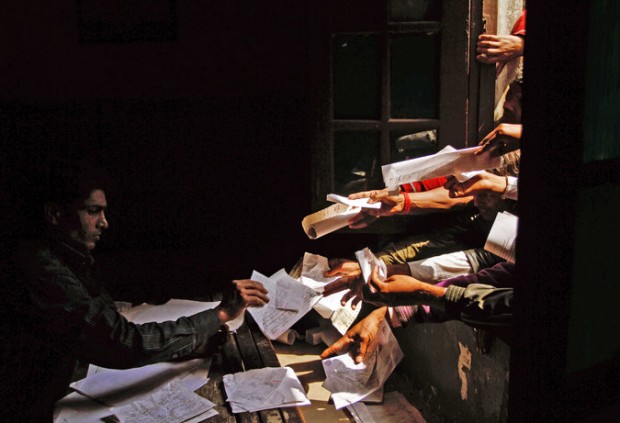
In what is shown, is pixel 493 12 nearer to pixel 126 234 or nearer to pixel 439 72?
pixel 439 72

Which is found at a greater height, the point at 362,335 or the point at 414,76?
the point at 414,76

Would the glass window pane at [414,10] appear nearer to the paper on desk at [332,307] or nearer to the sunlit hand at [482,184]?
the sunlit hand at [482,184]

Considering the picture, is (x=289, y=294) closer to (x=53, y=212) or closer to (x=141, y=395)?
(x=141, y=395)

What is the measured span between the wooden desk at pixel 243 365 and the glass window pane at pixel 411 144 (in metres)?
1.09

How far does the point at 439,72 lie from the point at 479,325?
1533 millimetres

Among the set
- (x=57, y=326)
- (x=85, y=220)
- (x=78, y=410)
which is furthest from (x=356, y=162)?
(x=78, y=410)

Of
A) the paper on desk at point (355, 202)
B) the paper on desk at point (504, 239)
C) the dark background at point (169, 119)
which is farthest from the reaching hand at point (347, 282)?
the dark background at point (169, 119)

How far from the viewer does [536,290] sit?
1160 mm

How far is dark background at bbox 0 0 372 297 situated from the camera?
3.78 metres

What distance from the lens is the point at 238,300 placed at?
247cm

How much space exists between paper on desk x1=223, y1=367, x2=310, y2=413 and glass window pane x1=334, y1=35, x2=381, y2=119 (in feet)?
4.56

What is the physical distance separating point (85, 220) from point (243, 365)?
83 centimetres

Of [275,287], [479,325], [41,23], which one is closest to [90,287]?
[275,287]

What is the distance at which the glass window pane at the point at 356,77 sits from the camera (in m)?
3.11
